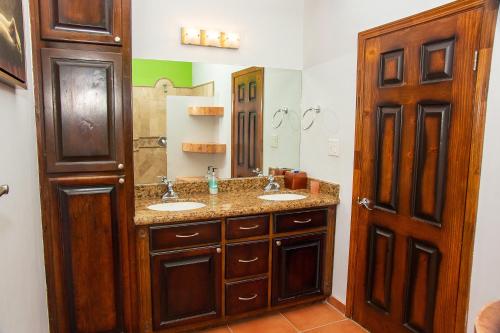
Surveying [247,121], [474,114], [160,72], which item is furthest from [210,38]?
[474,114]

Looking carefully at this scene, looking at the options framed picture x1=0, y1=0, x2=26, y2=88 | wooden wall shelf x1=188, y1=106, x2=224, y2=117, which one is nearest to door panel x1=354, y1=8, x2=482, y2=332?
wooden wall shelf x1=188, y1=106, x2=224, y2=117

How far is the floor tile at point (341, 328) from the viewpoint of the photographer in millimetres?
2402

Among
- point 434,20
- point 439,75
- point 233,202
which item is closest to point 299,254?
point 233,202

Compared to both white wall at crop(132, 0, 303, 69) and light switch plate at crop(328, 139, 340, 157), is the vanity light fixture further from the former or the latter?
light switch plate at crop(328, 139, 340, 157)

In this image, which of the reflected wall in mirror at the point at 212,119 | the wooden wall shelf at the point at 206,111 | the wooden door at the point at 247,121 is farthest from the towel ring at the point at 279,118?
the wooden wall shelf at the point at 206,111

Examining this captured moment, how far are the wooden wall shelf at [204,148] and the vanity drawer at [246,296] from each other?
1004 mm

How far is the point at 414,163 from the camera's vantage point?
1996 millimetres

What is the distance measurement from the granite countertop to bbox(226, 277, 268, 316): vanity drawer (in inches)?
19.4

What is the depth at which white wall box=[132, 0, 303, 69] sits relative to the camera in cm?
246

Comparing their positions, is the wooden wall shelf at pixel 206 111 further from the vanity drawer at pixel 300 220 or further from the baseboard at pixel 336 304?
the baseboard at pixel 336 304

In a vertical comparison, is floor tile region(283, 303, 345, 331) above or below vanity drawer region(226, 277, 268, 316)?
below

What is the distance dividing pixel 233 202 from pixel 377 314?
1196mm

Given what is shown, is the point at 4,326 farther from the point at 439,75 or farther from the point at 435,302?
the point at 439,75

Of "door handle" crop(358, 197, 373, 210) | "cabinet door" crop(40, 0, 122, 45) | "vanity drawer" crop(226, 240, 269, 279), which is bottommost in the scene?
"vanity drawer" crop(226, 240, 269, 279)
